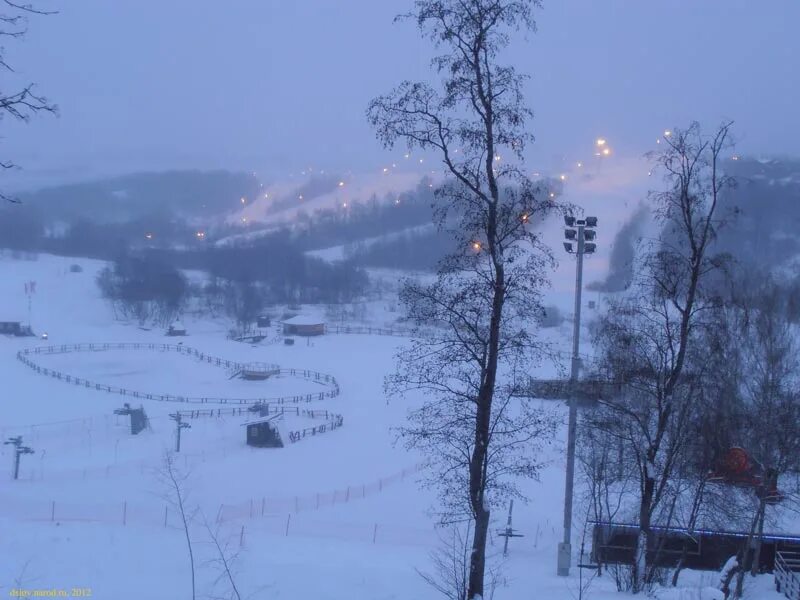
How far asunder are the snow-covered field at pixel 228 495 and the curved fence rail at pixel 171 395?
558 mm

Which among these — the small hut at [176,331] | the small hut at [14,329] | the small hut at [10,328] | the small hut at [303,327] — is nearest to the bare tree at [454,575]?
the small hut at [303,327]

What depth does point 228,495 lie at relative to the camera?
15.7m

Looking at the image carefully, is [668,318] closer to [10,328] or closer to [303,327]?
[303,327]

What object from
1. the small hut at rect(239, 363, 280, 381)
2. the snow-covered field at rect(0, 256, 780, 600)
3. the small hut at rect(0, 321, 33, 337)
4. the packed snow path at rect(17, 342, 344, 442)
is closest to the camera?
the snow-covered field at rect(0, 256, 780, 600)

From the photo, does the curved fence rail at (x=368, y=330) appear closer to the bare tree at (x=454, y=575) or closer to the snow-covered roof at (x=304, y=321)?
the snow-covered roof at (x=304, y=321)

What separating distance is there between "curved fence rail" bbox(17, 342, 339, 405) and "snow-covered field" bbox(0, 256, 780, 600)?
0.56 m

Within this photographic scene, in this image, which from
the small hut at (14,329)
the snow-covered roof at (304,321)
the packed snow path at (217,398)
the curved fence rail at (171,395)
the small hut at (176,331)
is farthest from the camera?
the snow-covered roof at (304,321)

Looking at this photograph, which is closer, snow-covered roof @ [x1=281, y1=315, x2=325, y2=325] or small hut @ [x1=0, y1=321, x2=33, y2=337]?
small hut @ [x1=0, y1=321, x2=33, y2=337]

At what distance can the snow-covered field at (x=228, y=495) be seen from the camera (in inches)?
314

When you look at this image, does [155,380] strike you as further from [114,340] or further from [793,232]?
[793,232]

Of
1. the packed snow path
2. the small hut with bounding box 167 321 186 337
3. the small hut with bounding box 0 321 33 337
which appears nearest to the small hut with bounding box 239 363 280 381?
the packed snow path

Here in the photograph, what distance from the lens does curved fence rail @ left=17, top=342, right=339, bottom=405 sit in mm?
26969

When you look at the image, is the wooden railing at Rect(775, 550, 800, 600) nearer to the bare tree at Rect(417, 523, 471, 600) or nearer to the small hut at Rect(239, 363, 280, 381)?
the bare tree at Rect(417, 523, 471, 600)

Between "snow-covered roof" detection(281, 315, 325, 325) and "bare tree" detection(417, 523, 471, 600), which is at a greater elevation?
"snow-covered roof" detection(281, 315, 325, 325)
